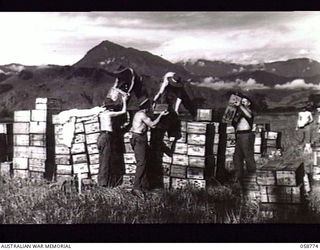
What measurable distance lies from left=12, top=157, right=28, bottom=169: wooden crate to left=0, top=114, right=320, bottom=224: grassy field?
249 millimetres

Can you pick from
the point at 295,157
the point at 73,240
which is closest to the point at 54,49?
the point at 73,240

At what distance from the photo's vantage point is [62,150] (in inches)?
197

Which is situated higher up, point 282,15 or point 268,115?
point 282,15

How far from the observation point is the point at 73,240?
4.80m

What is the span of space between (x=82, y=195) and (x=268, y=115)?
2018 millimetres

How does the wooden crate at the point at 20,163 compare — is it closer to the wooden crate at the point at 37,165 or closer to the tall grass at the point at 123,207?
the wooden crate at the point at 37,165

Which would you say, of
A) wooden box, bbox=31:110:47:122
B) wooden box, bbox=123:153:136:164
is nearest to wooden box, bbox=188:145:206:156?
wooden box, bbox=123:153:136:164

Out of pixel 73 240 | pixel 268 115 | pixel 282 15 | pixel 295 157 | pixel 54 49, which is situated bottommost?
pixel 73 240

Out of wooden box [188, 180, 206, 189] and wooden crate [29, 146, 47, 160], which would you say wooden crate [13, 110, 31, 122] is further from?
wooden box [188, 180, 206, 189]

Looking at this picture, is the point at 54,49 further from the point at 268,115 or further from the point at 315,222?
the point at 315,222

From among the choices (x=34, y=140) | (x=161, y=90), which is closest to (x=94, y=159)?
(x=34, y=140)

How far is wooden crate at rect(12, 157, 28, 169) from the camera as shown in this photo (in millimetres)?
4992

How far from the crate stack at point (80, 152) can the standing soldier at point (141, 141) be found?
16.2 inches

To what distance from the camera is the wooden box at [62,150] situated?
501cm
